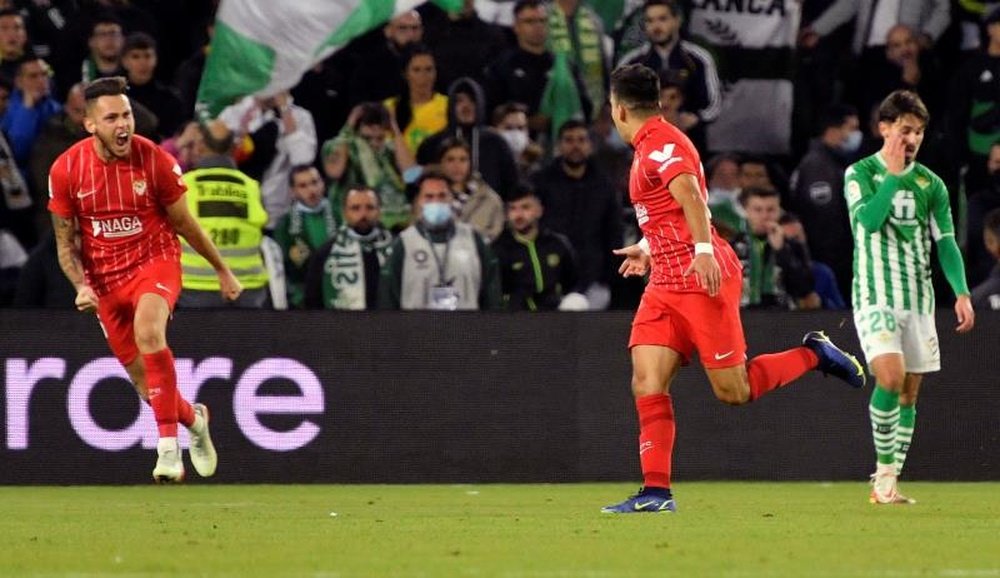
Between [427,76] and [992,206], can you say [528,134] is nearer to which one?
[427,76]

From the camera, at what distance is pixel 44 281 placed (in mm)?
14828

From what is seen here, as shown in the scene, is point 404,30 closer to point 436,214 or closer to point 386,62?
point 386,62

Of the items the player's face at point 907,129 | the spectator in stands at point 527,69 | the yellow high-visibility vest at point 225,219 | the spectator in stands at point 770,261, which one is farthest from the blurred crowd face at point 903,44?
the player's face at point 907,129

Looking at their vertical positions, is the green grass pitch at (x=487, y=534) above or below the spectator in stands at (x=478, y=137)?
below

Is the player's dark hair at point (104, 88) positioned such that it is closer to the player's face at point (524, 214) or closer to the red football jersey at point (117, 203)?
the red football jersey at point (117, 203)

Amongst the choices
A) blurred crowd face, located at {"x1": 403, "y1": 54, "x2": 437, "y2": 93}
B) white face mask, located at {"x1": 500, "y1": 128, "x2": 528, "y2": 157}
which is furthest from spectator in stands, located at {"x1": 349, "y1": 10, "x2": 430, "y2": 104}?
white face mask, located at {"x1": 500, "y1": 128, "x2": 528, "y2": 157}

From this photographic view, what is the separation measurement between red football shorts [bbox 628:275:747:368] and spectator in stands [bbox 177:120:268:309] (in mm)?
5218

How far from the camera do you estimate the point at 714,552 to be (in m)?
8.05

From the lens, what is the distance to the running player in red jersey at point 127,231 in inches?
444

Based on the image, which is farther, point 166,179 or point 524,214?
point 524,214

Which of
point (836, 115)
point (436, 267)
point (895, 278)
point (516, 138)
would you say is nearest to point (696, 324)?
point (895, 278)

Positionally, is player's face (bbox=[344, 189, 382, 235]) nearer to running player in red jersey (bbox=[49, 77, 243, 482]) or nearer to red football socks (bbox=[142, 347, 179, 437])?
running player in red jersey (bbox=[49, 77, 243, 482])

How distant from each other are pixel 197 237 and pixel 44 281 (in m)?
3.58

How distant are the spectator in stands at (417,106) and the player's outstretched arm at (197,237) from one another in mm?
4986
